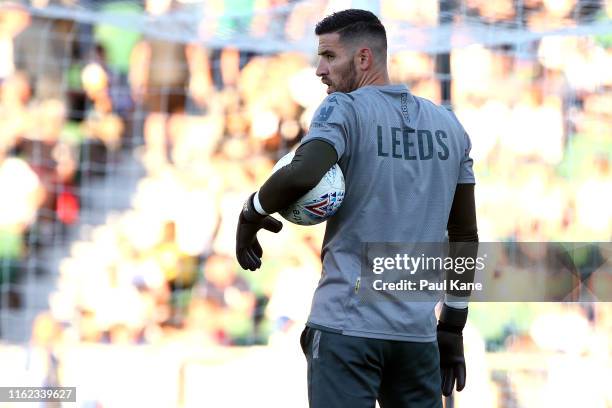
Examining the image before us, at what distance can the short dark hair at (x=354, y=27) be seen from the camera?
92.2 inches

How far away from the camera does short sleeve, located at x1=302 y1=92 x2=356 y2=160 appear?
217 cm

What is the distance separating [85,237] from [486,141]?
8.45 feet

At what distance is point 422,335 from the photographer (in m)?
2.31

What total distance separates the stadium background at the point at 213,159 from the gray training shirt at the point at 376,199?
3.13 meters

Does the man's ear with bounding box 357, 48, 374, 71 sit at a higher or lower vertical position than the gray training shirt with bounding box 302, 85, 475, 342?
higher

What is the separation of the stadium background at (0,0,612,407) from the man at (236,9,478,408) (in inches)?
121

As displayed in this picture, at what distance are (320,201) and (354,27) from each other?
439mm

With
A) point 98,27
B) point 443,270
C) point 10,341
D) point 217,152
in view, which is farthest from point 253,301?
point 443,270

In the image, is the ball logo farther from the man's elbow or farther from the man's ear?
the man's elbow

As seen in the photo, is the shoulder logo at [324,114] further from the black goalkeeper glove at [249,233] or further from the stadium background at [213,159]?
the stadium background at [213,159]

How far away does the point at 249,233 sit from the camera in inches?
90.2

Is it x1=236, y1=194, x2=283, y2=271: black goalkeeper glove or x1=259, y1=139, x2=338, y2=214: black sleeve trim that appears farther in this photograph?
x1=236, y1=194, x2=283, y2=271: black goalkeeper glove

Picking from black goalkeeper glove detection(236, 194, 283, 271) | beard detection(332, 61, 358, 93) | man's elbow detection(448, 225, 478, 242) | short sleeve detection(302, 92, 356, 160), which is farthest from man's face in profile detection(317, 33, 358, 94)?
man's elbow detection(448, 225, 478, 242)

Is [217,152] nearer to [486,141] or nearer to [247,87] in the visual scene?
[247,87]
